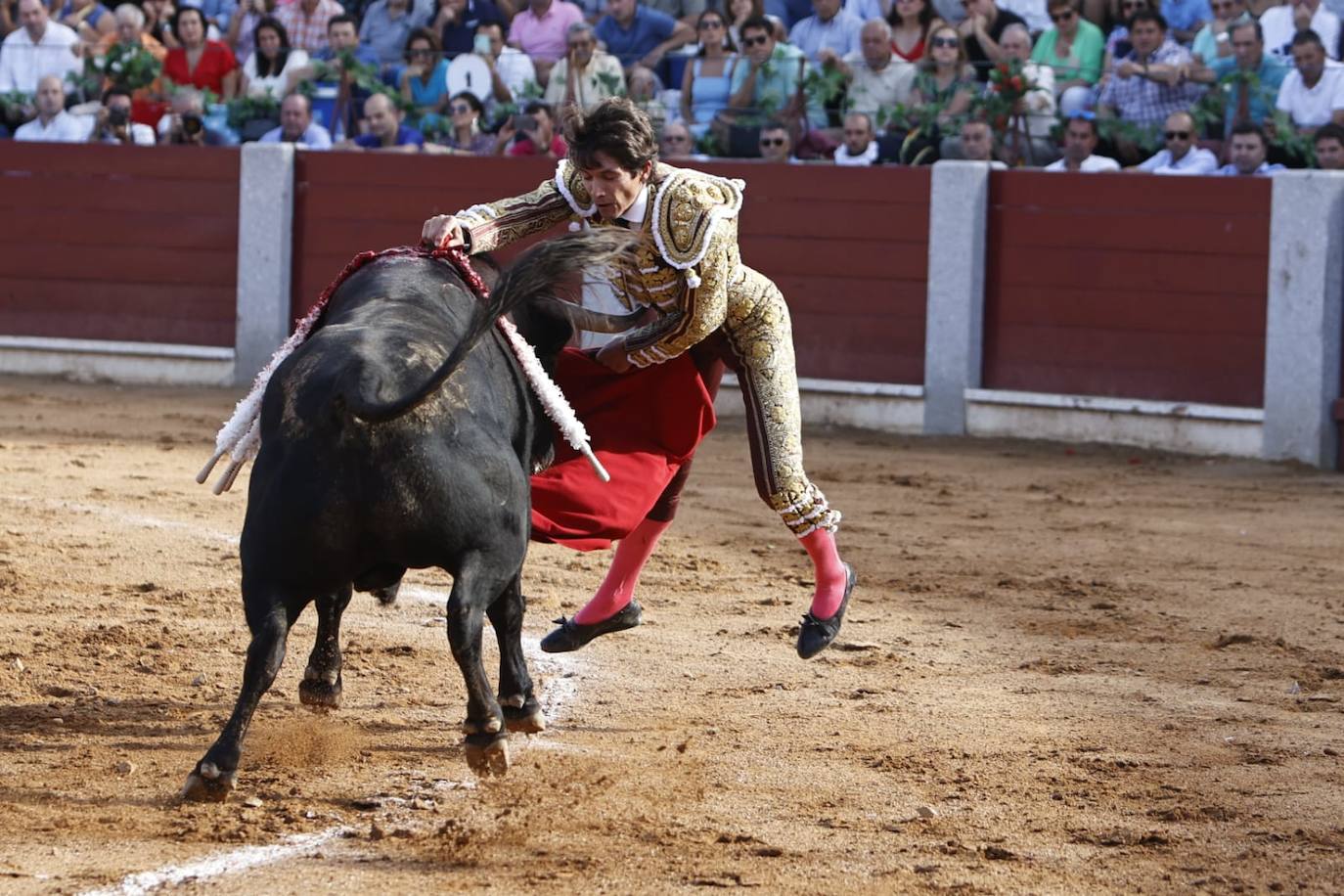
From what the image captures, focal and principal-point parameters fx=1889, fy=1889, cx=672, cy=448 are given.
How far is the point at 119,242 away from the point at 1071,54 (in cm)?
448

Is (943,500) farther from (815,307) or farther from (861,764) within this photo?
(861,764)

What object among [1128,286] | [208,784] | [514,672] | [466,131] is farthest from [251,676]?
[466,131]

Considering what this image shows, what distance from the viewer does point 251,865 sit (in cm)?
256

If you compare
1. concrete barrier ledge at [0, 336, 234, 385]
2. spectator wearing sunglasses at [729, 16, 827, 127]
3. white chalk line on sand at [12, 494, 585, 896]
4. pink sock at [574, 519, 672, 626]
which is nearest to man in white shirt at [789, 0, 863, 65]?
spectator wearing sunglasses at [729, 16, 827, 127]

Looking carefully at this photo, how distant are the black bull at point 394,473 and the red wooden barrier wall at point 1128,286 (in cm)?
495

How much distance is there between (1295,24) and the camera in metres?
7.71

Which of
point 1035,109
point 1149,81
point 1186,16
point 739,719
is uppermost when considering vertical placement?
point 1186,16

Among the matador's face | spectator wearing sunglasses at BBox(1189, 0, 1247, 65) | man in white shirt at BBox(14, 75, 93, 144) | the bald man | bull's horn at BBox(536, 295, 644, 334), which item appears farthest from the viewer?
man in white shirt at BBox(14, 75, 93, 144)

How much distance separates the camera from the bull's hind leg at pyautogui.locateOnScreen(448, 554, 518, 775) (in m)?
2.73

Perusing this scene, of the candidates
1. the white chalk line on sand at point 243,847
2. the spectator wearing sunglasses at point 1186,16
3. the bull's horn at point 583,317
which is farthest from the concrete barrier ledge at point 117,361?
the bull's horn at point 583,317

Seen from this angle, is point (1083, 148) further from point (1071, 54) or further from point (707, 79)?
point (707, 79)

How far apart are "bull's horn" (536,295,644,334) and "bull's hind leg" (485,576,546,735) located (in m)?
0.48

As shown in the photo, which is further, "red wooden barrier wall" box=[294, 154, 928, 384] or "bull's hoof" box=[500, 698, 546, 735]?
"red wooden barrier wall" box=[294, 154, 928, 384]

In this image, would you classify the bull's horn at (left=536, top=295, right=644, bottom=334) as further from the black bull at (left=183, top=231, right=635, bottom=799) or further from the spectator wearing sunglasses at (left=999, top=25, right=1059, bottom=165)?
the spectator wearing sunglasses at (left=999, top=25, right=1059, bottom=165)
